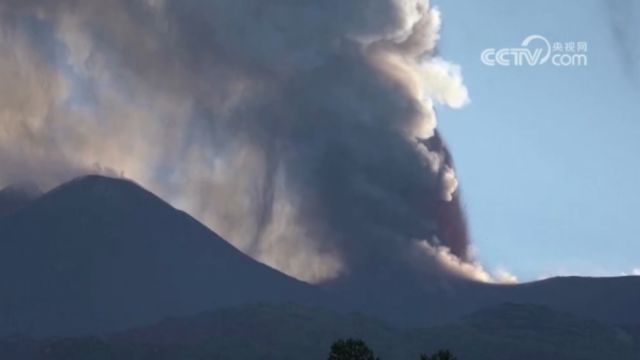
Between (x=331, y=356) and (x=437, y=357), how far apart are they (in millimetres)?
7286

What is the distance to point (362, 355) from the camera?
9344 centimetres

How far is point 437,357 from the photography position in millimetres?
92625

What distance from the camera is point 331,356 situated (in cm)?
9269

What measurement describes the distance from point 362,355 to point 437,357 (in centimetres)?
519

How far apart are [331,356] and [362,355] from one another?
228 centimetres
